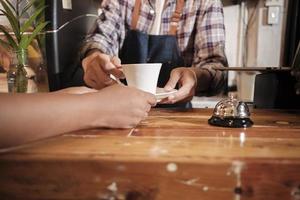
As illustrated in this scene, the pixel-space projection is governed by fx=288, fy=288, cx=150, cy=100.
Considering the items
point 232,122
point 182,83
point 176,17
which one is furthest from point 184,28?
point 232,122

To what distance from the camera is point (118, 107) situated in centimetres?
51

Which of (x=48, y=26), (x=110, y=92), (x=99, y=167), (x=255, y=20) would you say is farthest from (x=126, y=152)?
(x=255, y=20)

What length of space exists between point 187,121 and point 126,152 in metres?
0.26

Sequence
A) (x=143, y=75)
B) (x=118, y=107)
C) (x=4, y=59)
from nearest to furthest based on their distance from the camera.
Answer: (x=118, y=107) → (x=143, y=75) → (x=4, y=59)

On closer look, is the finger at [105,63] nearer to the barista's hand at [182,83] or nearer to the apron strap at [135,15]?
the barista's hand at [182,83]

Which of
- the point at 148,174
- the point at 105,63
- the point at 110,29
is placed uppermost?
the point at 110,29

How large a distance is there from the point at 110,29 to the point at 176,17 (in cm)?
32

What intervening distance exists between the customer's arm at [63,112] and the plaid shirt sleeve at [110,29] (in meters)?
0.80

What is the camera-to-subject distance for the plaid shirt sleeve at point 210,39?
1.23 metres

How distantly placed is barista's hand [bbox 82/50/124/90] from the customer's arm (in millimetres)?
212

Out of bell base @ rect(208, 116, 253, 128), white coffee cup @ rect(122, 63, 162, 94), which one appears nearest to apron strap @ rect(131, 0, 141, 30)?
white coffee cup @ rect(122, 63, 162, 94)

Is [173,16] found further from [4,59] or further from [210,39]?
[4,59]

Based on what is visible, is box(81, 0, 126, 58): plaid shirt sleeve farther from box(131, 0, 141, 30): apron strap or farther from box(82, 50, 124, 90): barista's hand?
box(82, 50, 124, 90): barista's hand

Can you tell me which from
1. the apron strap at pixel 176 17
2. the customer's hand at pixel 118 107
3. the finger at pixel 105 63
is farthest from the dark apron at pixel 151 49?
the customer's hand at pixel 118 107
